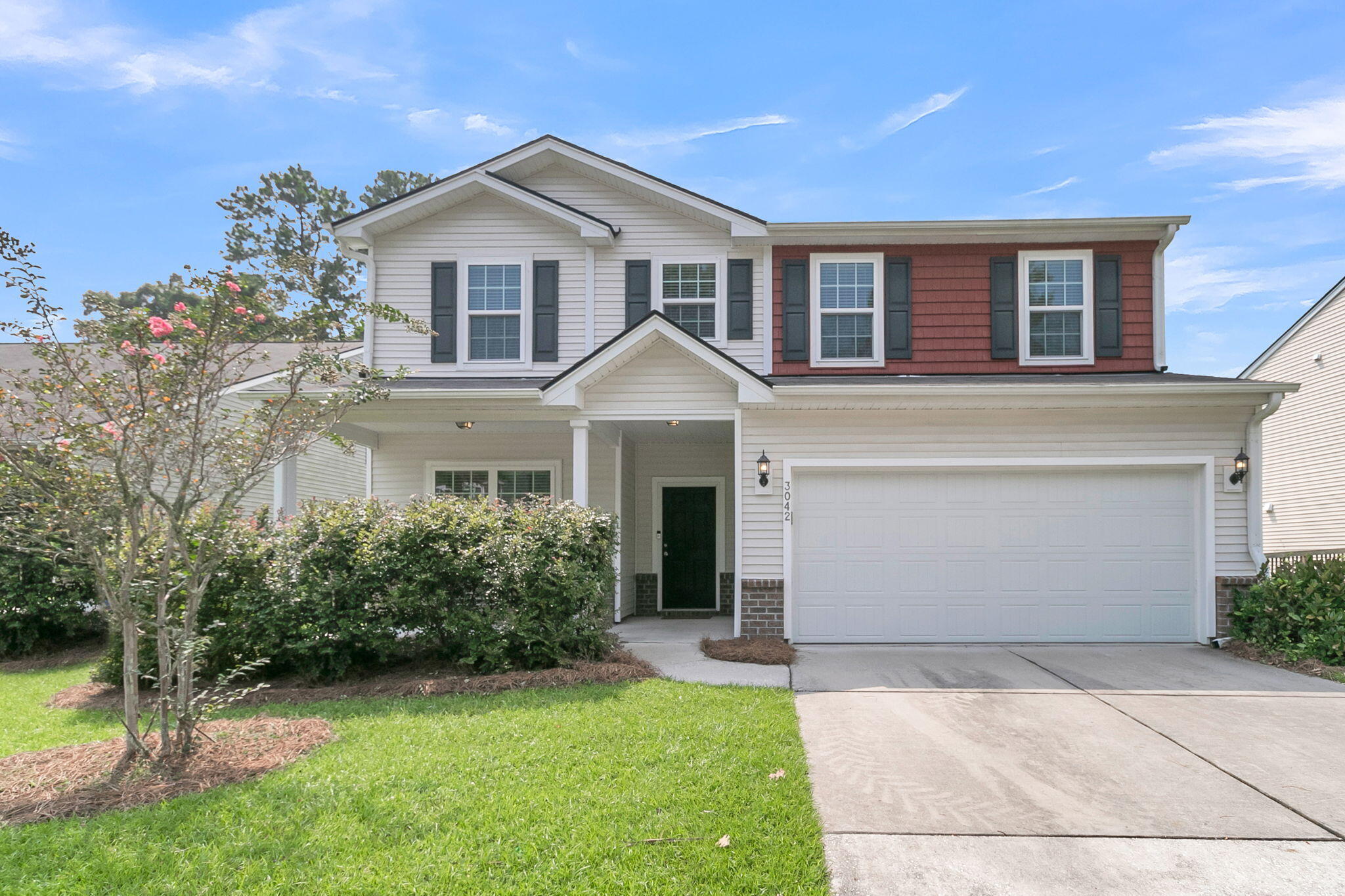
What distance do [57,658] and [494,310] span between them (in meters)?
6.81

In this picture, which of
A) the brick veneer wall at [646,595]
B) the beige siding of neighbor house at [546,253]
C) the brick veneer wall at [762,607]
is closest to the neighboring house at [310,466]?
the beige siding of neighbor house at [546,253]

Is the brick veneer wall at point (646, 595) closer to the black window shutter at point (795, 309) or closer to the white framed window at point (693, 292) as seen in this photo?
the white framed window at point (693, 292)

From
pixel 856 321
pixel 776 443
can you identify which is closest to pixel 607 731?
pixel 776 443

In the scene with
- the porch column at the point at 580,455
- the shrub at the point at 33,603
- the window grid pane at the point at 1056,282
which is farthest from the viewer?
the window grid pane at the point at 1056,282

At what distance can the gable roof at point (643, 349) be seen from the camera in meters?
9.03

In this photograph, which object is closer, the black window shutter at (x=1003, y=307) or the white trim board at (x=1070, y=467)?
the white trim board at (x=1070, y=467)

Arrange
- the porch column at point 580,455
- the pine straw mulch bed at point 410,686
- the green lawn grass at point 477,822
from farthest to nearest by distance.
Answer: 1. the porch column at point 580,455
2. the pine straw mulch bed at point 410,686
3. the green lawn grass at point 477,822

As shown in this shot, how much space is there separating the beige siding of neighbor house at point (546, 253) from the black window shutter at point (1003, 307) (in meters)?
3.31

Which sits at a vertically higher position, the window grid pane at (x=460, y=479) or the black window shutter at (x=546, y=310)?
the black window shutter at (x=546, y=310)

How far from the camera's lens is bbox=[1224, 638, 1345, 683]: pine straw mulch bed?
7530mm

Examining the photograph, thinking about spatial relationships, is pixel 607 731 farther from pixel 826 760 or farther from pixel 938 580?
pixel 938 580

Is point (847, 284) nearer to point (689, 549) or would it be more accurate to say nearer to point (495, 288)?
point (689, 549)

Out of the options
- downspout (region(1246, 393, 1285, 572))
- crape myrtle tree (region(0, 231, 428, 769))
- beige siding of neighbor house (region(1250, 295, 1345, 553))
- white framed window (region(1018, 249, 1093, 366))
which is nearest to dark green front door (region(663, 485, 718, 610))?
white framed window (region(1018, 249, 1093, 366))

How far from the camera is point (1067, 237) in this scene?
1070cm
